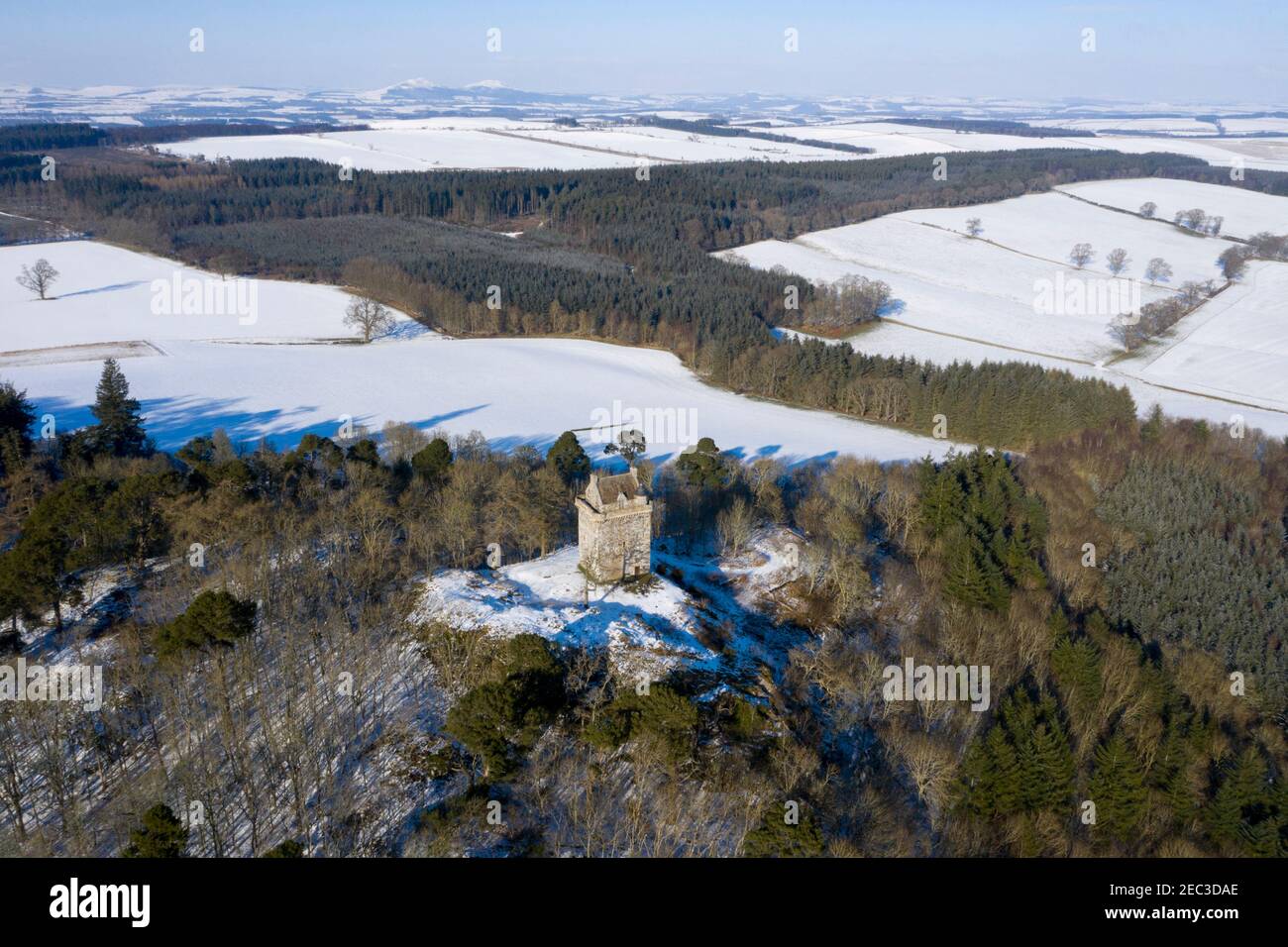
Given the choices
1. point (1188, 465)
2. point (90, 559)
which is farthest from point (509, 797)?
point (1188, 465)

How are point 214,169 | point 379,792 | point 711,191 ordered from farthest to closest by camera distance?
point 214,169, point 711,191, point 379,792

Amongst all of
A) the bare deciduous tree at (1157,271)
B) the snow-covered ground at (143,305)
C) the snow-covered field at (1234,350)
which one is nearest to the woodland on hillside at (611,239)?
the snow-covered ground at (143,305)

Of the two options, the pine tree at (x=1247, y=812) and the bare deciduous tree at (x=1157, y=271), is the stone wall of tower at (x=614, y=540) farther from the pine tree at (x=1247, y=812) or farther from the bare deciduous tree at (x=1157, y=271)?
the bare deciduous tree at (x=1157, y=271)

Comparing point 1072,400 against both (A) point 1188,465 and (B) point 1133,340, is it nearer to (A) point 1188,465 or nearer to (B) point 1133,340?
(A) point 1188,465

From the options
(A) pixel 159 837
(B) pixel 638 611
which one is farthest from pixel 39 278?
(A) pixel 159 837

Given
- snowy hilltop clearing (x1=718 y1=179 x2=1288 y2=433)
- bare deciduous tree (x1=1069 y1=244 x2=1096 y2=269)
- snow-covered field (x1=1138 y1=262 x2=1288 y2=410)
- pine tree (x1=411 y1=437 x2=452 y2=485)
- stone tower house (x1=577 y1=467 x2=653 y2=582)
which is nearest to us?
stone tower house (x1=577 y1=467 x2=653 y2=582)
